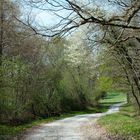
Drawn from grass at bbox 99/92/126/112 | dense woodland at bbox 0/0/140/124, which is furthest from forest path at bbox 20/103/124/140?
grass at bbox 99/92/126/112

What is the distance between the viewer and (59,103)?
55031mm

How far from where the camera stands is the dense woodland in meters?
15.5

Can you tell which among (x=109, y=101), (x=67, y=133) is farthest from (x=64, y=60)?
(x=109, y=101)

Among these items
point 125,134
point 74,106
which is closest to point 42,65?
point 74,106

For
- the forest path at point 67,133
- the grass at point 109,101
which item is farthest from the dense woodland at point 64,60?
the grass at point 109,101

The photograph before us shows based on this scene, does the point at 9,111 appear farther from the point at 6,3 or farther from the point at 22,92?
the point at 6,3

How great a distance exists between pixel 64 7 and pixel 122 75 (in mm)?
20534

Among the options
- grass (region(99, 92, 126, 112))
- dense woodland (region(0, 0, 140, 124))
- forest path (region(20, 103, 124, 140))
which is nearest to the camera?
dense woodland (region(0, 0, 140, 124))

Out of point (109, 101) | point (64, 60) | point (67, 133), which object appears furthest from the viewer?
point (109, 101)

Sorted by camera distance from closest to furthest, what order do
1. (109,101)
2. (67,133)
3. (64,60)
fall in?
(67,133) < (64,60) < (109,101)

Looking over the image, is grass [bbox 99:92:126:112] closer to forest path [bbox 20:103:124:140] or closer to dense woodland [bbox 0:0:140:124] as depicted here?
dense woodland [bbox 0:0:140:124]

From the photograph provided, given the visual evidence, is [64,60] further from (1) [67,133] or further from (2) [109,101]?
(2) [109,101]

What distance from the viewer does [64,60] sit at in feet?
182

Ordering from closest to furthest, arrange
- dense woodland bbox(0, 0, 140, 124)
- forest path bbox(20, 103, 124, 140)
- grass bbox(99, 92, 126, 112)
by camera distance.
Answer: dense woodland bbox(0, 0, 140, 124) < forest path bbox(20, 103, 124, 140) < grass bbox(99, 92, 126, 112)
